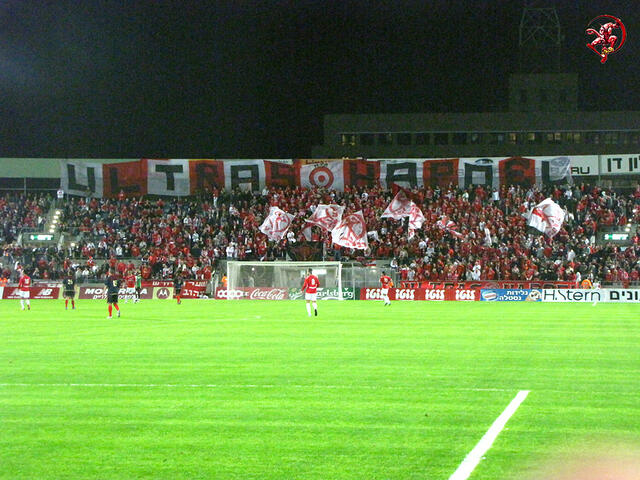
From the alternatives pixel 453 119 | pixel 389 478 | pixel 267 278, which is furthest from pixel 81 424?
pixel 453 119

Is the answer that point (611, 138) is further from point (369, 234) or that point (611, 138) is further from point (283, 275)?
point (283, 275)

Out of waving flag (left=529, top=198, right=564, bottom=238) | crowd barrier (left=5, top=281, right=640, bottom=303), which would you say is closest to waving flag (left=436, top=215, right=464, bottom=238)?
waving flag (left=529, top=198, right=564, bottom=238)

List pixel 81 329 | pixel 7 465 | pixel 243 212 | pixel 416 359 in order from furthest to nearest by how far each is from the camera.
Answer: pixel 243 212 → pixel 81 329 → pixel 416 359 → pixel 7 465

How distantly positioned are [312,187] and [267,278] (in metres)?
15.6

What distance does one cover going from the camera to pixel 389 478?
687cm

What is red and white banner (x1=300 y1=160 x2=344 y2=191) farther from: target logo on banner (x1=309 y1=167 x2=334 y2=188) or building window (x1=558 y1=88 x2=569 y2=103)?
building window (x1=558 y1=88 x2=569 y2=103)

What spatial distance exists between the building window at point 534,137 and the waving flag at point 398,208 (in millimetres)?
27633

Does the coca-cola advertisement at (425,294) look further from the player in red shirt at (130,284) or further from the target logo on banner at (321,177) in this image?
the target logo on banner at (321,177)

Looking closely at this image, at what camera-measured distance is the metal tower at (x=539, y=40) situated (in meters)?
78.2

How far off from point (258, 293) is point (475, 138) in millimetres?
36323

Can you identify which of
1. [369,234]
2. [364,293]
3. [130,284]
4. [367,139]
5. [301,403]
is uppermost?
[367,139]

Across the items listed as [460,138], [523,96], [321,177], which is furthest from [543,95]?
[321,177]

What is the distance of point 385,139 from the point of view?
264 feet

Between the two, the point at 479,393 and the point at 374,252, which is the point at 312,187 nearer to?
the point at 374,252
